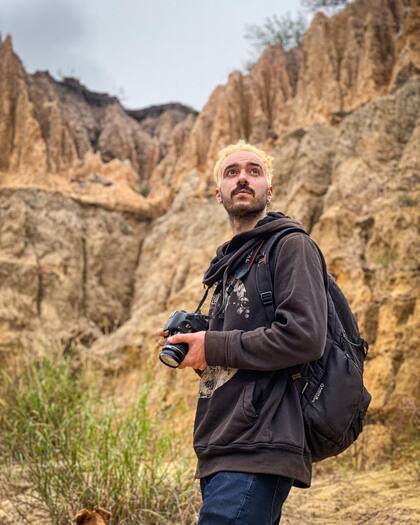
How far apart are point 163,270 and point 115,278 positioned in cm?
180

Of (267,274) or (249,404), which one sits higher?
(267,274)

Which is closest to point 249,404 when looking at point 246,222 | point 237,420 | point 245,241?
point 237,420

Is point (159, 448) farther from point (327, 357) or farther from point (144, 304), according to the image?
point (144, 304)

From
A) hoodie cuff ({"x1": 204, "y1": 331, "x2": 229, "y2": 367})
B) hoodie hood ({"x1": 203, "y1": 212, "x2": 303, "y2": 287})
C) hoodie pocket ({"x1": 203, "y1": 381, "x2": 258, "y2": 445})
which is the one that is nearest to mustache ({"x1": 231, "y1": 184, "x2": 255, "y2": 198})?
hoodie hood ({"x1": 203, "y1": 212, "x2": 303, "y2": 287})

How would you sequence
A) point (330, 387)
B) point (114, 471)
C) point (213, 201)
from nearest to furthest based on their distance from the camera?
point (330, 387) → point (114, 471) → point (213, 201)

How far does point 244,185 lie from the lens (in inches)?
91.4

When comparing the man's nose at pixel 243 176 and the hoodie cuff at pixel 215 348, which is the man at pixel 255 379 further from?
the man's nose at pixel 243 176

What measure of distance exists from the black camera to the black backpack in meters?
0.32

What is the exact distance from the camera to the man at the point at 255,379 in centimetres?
179

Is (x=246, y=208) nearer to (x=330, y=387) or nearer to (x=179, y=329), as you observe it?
(x=179, y=329)

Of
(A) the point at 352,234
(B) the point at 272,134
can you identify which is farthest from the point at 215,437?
(B) the point at 272,134

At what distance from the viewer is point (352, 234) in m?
7.70

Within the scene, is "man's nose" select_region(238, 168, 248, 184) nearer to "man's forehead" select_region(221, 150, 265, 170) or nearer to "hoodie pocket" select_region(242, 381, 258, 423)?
"man's forehead" select_region(221, 150, 265, 170)

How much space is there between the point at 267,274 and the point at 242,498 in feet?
2.47
